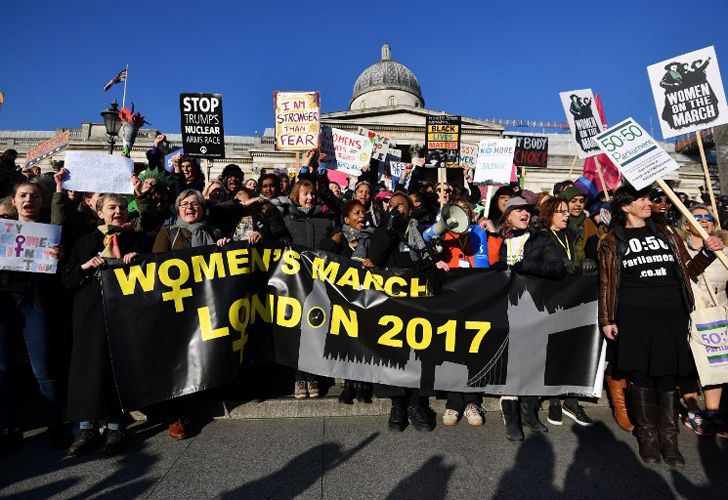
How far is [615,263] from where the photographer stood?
368cm

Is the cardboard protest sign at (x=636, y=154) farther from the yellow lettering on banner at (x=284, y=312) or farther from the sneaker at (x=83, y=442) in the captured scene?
the sneaker at (x=83, y=442)

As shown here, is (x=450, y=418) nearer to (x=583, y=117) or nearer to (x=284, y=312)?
(x=284, y=312)

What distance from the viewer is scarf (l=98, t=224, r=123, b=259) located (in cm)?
365

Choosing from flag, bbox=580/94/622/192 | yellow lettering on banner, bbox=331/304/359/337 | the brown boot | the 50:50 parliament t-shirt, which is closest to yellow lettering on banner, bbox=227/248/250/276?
yellow lettering on banner, bbox=331/304/359/337

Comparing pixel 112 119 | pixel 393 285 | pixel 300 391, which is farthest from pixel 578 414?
pixel 112 119

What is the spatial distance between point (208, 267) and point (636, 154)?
13.4 feet

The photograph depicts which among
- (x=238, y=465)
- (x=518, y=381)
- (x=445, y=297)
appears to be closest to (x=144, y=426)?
(x=238, y=465)

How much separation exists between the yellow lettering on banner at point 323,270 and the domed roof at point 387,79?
51.2 meters

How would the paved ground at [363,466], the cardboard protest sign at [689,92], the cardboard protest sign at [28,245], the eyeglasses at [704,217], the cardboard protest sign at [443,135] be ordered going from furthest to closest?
the cardboard protest sign at [443,135] < the cardboard protest sign at [689,92] < the eyeglasses at [704,217] < the cardboard protest sign at [28,245] < the paved ground at [363,466]

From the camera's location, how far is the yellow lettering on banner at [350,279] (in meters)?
4.02

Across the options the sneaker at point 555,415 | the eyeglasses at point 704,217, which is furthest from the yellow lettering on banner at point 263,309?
the eyeglasses at point 704,217

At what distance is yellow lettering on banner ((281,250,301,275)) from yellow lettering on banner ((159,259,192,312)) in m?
0.86

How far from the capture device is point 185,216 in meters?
4.08

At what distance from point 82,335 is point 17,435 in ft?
3.51
